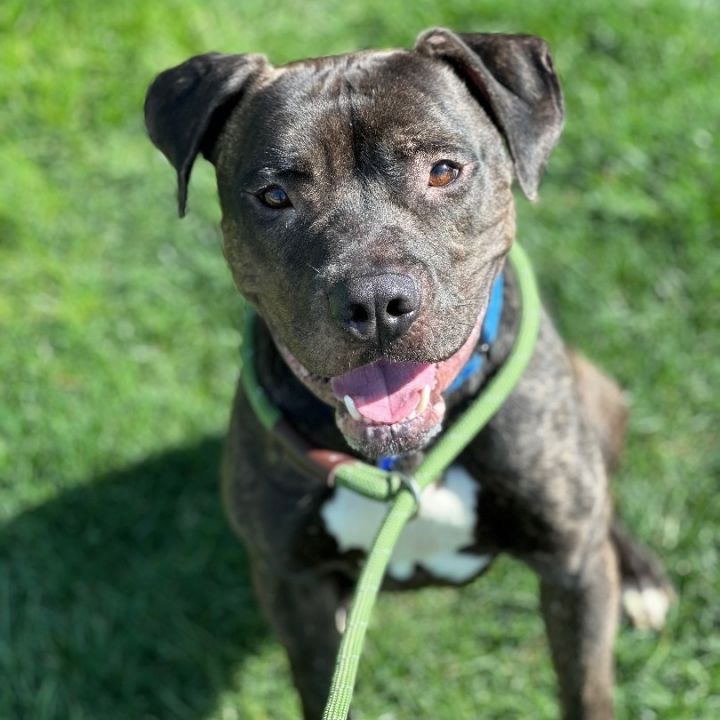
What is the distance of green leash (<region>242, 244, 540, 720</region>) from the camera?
2830 mm

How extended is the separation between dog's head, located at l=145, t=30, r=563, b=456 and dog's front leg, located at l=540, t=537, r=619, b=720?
79 centimetres

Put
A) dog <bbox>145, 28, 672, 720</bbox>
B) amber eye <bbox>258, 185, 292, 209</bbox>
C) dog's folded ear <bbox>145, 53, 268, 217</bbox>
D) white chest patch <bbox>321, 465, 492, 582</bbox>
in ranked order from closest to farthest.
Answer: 1. dog <bbox>145, 28, 672, 720</bbox>
2. amber eye <bbox>258, 185, 292, 209</bbox>
3. dog's folded ear <bbox>145, 53, 268, 217</bbox>
4. white chest patch <bbox>321, 465, 492, 582</bbox>

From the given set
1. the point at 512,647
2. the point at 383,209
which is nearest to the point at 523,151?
the point at 383,209

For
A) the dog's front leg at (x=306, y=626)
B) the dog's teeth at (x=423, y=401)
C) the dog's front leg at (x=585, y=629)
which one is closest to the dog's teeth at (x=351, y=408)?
the dog's teeth at (x=423, y=401)

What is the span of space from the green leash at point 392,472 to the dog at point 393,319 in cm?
6

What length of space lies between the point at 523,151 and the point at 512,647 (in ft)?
5.87

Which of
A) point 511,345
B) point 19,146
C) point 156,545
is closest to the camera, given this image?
point 511,345

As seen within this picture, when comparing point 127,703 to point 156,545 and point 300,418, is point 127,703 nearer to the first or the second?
point 156,545

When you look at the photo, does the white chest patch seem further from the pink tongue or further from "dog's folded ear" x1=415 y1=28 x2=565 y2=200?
"dog's folded ear" x1=415 y1=28 x2=565 y2=200

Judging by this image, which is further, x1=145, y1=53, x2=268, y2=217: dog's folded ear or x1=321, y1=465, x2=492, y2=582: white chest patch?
x1=321, y1=465, x2=492, y2=582: white chest patch

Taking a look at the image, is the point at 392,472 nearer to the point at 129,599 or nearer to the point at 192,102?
the point at 192,102

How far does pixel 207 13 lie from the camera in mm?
5797

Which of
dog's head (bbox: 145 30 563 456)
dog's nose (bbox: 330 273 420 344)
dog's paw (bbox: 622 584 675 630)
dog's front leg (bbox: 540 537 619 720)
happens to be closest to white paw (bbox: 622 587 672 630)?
dog's paw (bbox: 622 584 675 630)

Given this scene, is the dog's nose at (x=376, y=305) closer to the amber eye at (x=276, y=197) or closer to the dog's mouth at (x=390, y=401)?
the dog's mouth at (x=390, y=401)
